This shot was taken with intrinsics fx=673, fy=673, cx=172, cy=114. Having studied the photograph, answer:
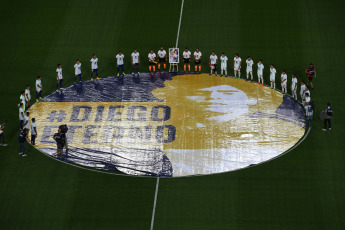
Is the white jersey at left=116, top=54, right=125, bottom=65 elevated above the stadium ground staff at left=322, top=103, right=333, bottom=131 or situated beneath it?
elevated above

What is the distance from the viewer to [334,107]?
37625mm

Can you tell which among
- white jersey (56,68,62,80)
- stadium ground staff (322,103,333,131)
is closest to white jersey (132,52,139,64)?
white jersey (56,68,62,80)

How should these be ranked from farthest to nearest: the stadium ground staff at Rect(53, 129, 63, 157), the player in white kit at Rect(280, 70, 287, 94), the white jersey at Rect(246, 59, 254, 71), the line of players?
1. the white jersey at Rect(246, 59, 254, 71)
2. the line of players
3. the player in white kit at Rect(280, 70, 287, 94)
4. the stadium ground staff at Rect(53, 129, 63, 157)

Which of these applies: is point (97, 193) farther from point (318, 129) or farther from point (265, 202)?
point (318, 129)

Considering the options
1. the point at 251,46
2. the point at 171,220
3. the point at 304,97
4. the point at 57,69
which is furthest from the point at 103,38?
the point at 171,220

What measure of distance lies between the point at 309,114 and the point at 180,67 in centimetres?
977

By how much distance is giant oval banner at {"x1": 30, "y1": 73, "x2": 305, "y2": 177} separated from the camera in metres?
34.0

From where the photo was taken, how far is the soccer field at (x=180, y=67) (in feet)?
101

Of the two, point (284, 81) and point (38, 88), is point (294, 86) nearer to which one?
point (284, 81)

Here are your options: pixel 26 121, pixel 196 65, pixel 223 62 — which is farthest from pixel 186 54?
pixel 26 121

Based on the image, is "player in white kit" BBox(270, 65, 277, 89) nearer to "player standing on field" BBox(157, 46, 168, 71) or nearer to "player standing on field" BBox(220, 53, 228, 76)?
"player standing on field" BBox(220, 53, 228, 76)

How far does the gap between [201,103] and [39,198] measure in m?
11.1

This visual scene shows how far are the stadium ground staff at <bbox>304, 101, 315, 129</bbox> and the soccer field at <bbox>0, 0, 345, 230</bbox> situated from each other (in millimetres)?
419

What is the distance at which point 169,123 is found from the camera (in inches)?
1439
